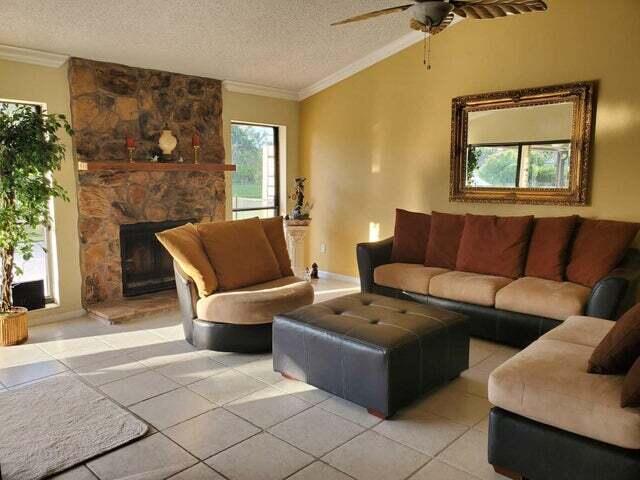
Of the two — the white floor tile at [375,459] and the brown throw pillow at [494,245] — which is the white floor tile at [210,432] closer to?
the white floor tile at [375,459]

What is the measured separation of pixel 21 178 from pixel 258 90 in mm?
3047

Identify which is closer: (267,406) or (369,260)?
(267,406)

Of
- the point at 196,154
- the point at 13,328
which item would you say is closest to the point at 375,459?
the point at 13,328

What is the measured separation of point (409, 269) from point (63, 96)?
3.47 metres

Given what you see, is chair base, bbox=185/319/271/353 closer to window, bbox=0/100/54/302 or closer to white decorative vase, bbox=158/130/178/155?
window, bbox=0/100/54/302

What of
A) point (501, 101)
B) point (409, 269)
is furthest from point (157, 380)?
point (501, 101)

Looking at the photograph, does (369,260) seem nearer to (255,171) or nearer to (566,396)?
(255,171)

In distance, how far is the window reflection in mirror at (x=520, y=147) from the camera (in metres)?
4.44

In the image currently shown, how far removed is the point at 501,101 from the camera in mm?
4742

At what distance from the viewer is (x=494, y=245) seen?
4.41 meters

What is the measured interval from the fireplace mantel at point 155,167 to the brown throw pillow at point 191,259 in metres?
1.39

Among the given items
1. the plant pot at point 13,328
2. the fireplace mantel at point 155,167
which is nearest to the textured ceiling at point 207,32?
the fireplace mantel at point 155,167

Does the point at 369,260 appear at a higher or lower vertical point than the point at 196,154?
lower

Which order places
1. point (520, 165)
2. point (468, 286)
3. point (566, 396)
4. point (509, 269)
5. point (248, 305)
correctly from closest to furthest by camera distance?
point (566, 396)
point (248, 305)
point (468, 286)
point (509, 269)
point (520, 165)
